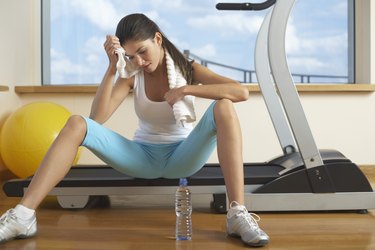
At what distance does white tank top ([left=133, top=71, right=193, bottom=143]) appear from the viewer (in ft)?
7.09

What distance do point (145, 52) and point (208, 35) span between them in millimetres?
1984

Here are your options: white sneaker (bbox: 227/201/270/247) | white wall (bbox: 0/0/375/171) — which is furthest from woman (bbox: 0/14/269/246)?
white wall (bbox: 0/0/375/171)

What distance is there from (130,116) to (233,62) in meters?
0.84

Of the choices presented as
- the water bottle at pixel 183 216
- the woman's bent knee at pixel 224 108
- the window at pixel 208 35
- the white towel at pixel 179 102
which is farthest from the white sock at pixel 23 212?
the window at pixel 208 35

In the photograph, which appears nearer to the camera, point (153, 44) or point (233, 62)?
point (153, 44)

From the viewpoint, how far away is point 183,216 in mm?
1958

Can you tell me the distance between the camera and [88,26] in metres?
4.01

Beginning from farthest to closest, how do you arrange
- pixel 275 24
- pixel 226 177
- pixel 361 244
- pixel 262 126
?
pixel 262 126, pixel 275 24, pixel 226 177, pixel 361 244

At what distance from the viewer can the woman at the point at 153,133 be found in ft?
6.05

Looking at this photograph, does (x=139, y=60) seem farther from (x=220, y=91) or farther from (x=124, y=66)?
(x=220, y=91)

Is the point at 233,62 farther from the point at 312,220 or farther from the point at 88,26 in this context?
the point at 312,220

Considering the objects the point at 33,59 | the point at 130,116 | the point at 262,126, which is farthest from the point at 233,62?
the point at 33,59

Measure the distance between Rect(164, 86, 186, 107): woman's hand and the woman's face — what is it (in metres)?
0.15

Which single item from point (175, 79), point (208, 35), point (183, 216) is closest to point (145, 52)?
point (175, 79)
